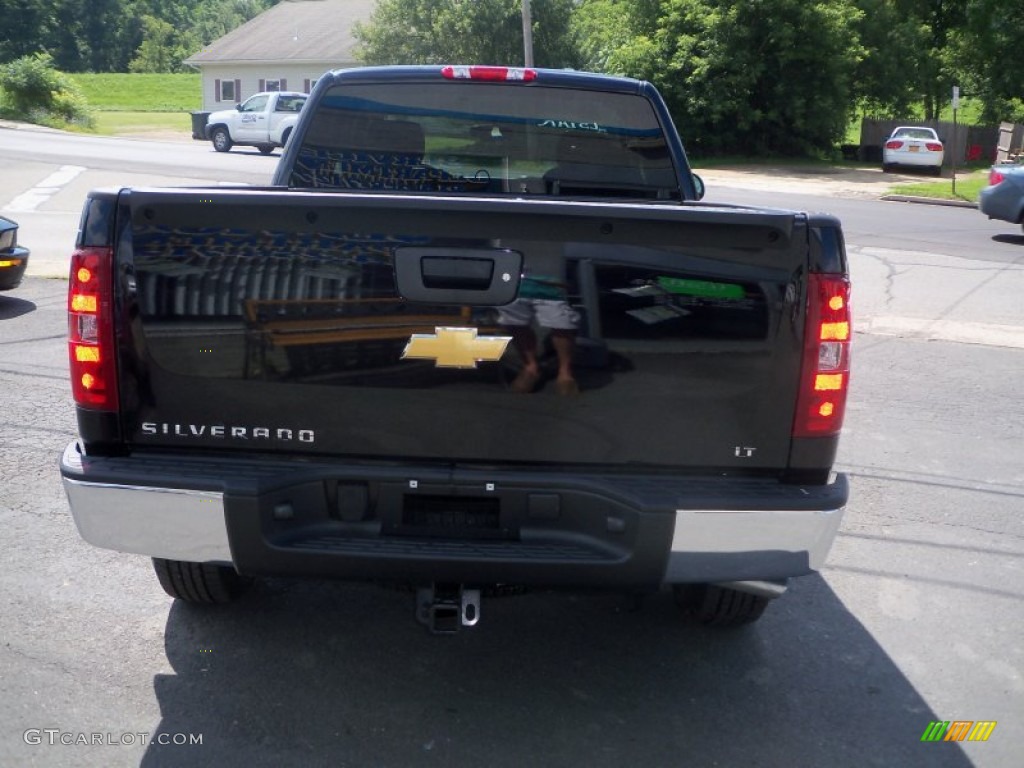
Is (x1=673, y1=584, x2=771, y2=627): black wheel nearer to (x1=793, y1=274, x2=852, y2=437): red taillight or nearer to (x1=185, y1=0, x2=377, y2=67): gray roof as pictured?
(x1=793, y1=274, x2=852, y2=437): red taillight

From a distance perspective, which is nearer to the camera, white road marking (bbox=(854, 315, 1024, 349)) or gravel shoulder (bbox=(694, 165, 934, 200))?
white road marking (bbox=(854, 315, 1024, 349))

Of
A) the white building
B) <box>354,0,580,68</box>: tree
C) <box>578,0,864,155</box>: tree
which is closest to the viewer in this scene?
<box>578,0,864,155</box>: tree

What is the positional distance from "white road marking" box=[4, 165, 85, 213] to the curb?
1734 centimetres

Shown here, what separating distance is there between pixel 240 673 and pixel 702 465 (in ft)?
5.73

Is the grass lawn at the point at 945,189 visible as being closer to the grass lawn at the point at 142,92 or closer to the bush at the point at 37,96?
the bush at the point at 37,96

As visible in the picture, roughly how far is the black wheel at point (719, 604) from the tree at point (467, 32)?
134ft

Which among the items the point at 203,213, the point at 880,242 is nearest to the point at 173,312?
the point at 203,213

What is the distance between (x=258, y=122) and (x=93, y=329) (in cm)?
3070

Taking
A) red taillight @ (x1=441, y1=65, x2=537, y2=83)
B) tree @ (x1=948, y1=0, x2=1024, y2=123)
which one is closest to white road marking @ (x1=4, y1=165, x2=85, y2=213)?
red taillight @ (x1=441, y1=65, x2=537, y2=83)

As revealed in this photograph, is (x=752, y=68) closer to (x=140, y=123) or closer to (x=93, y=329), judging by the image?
(x=140, y=123)

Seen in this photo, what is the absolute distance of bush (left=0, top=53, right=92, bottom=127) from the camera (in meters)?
40.9

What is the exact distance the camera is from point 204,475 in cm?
324

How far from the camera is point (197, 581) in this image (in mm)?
4043

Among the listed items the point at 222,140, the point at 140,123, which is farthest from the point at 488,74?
the point at 140,123
